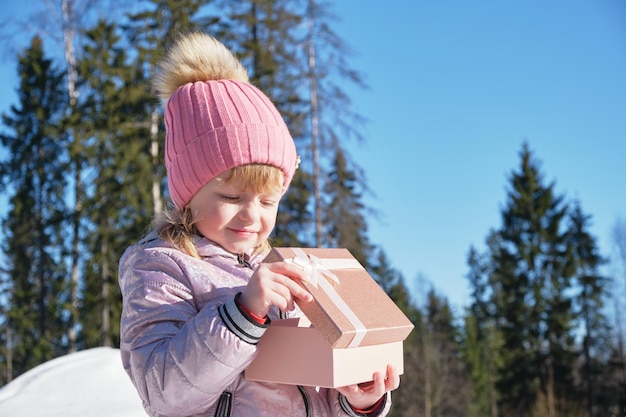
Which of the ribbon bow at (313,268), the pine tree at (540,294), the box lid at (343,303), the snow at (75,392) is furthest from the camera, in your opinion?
the pine tree at (540,294)

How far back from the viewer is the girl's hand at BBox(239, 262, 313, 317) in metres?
1.50

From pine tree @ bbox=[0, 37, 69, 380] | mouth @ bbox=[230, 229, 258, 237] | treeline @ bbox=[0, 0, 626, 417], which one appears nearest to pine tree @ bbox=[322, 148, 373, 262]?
treeline @ bbox=[0, 0, 626, 417]

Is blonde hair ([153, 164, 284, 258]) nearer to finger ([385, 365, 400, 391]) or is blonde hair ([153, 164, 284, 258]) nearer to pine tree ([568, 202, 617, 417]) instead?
finger ([385, 365, 400, 391])

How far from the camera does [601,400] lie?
91.7ft

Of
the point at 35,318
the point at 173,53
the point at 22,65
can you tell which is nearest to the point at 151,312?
the point at 173,53

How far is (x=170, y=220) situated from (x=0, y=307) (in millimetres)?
23581

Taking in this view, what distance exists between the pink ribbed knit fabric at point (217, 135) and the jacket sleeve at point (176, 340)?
0.95 ft

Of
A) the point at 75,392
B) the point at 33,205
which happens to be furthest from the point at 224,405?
the point at 33,205

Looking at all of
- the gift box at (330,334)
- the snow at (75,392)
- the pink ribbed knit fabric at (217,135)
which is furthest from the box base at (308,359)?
the snow at (75,392)

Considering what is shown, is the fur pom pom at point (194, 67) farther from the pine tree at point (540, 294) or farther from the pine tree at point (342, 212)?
the pine tree at point (540, 294)

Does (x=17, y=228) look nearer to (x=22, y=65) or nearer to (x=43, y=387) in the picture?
(x=22, y=65)

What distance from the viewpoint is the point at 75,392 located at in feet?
11.5

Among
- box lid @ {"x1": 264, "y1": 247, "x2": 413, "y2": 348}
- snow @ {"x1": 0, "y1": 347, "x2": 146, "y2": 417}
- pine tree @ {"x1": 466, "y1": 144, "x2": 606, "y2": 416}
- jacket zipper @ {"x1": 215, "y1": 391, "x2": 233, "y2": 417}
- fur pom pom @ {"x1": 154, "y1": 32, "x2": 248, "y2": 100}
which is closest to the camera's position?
box lid @ {"x1": 264, "y1": 247, "x2": 413, "y2": 348}

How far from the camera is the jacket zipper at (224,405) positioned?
5.60ft
